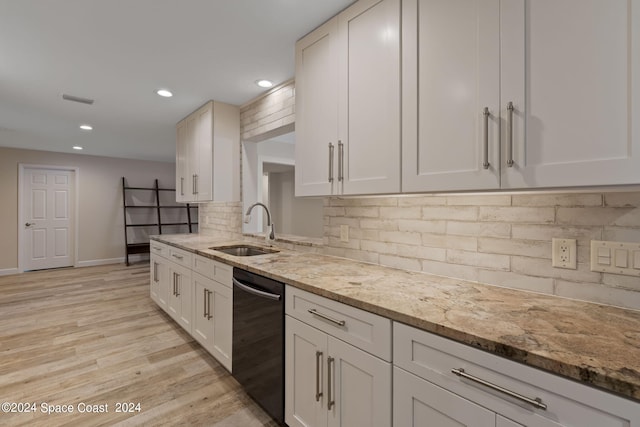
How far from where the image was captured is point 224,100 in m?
3.13

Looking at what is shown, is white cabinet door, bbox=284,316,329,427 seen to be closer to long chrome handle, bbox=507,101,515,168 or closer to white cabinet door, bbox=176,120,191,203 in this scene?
long chrome handle, bbox=507,101,515,168

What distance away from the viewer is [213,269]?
2254mm

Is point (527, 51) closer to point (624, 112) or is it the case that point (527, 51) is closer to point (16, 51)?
point (624, 112)

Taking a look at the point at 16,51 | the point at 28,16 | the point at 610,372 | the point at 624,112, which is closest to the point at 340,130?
the point at 624,112

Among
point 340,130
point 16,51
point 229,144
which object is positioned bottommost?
point 340,130

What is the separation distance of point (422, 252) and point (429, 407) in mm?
812

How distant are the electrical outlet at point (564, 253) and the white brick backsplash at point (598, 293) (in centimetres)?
7

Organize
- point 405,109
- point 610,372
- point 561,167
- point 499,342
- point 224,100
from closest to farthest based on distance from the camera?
point 610,372 < point 499,342 < point 561,167 < point 405,109 < point 224,100

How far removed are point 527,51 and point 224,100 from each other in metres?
2.83

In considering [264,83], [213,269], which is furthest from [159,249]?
[264,83]

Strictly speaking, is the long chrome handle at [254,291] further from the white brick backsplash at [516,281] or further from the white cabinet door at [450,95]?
the white brick backsplash at [516,281]

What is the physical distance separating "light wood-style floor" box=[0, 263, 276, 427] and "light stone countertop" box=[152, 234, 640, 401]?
1076mm

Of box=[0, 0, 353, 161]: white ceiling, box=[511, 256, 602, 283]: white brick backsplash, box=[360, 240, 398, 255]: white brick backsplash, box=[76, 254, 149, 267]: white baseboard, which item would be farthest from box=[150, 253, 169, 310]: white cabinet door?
box=[76, 254, 149, 267]: white baseboard

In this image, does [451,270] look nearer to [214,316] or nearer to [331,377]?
[331,377]
